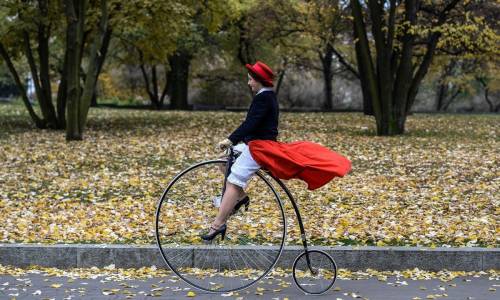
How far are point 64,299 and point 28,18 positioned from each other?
16706 millimetres

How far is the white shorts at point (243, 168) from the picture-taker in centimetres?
673

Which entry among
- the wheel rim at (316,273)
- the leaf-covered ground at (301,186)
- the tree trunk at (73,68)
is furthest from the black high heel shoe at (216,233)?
the tree trunk at (73,68)

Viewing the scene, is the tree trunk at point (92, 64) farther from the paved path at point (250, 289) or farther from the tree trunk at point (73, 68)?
the paved path at point (250, 289)

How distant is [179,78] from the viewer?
139 ft

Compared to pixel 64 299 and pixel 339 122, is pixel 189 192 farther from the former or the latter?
pixel 339 122

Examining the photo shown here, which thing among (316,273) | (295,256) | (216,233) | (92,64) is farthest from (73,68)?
(316,273)

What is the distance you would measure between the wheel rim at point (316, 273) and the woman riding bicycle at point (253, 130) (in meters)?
0.87

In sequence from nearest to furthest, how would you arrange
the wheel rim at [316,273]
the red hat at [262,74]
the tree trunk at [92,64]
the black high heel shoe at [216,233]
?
the red hat at [262,74], the wheel rim at [316,273], the black high heel shoe at [216,233], the tree trunk at [92,64]

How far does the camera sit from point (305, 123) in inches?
984

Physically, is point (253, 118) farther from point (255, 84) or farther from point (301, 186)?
point (301, 186)

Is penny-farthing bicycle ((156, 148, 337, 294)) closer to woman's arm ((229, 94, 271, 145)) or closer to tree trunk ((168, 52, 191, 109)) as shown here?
woman's arm ((229, 94, 271, 145))

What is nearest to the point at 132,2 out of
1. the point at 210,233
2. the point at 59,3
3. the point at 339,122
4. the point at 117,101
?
the point at 59,3

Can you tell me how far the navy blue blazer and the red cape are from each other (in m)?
0.10

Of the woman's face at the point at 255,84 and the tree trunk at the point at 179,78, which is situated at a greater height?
the tree trunk at the point at 179,78
